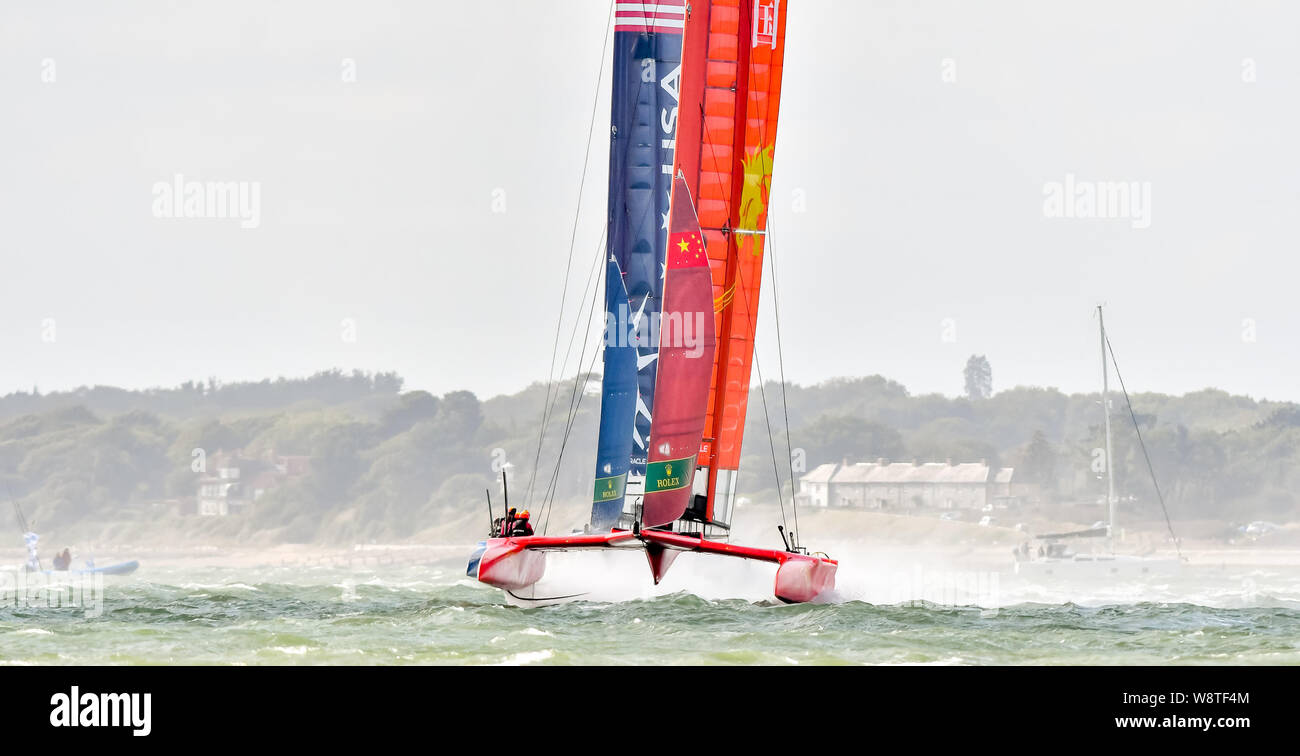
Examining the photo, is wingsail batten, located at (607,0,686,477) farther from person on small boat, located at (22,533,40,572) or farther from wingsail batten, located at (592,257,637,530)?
person on small boat, located at (22,533,40,572)

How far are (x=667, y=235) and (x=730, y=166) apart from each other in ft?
7.13

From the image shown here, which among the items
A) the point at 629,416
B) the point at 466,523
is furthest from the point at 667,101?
the point at 466,523

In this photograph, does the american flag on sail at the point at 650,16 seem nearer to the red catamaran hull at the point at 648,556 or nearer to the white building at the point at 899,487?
the red catamaran hull at the point at 648,556

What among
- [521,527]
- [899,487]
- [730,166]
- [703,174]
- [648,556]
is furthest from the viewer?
[899,487]

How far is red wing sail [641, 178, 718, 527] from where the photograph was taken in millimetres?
24750

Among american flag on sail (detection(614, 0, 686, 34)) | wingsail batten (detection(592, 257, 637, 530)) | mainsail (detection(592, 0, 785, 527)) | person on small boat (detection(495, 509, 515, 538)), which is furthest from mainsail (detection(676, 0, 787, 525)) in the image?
person on small boat (detection(495, 509, 515, 538))

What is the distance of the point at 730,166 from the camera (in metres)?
27.6

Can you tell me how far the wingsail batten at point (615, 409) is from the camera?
88.1ft

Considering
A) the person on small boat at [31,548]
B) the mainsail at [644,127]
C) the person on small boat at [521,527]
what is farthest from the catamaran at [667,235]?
the person on small boat at [31,548]

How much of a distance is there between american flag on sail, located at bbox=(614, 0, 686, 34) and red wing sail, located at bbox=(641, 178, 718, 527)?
423 cm

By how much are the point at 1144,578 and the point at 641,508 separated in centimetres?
3909

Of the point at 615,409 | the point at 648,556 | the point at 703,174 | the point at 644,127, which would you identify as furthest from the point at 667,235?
the point at 648,556

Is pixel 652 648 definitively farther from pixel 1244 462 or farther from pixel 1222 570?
pixel 1244 462

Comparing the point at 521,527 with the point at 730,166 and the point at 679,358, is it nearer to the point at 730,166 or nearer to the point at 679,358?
the point at 679,358
